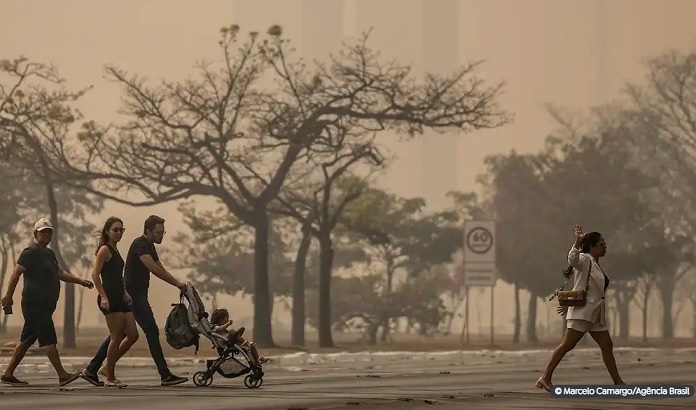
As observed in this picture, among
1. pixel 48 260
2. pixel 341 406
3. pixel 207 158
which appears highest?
pixel 207 158

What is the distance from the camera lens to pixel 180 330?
19.9 m

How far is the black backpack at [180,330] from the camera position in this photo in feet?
65.0

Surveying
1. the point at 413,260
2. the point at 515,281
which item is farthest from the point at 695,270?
the point at 515,281

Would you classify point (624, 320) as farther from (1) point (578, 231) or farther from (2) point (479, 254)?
(1) point (578, 231)

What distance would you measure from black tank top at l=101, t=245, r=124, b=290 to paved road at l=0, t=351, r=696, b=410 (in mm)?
1154

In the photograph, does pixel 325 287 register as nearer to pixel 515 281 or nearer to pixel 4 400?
pixel 515 281

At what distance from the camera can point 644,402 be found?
17125 mm

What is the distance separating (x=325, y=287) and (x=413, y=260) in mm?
34424

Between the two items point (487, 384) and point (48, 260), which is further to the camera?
point (487, 384)

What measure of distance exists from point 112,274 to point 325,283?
3200 cm

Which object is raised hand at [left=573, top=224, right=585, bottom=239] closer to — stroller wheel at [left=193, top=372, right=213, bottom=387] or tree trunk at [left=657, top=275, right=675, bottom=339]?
stroller wheel at [left=193, top=372, right=213, bottom=387]

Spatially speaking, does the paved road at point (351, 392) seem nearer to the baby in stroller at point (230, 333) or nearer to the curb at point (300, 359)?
the baby in stroller at point (230, 333)

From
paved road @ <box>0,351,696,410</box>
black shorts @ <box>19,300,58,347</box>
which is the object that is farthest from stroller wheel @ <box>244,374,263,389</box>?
black shorts @ <box>19,300,58,347</box>

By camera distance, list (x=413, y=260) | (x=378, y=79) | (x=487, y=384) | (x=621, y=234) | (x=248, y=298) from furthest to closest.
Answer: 1. (x=248, y=298)
2. (x=413, y=260)
3. (x=621, y=234)
4. (x=378, y=79)
5. (x=487, y=384)
